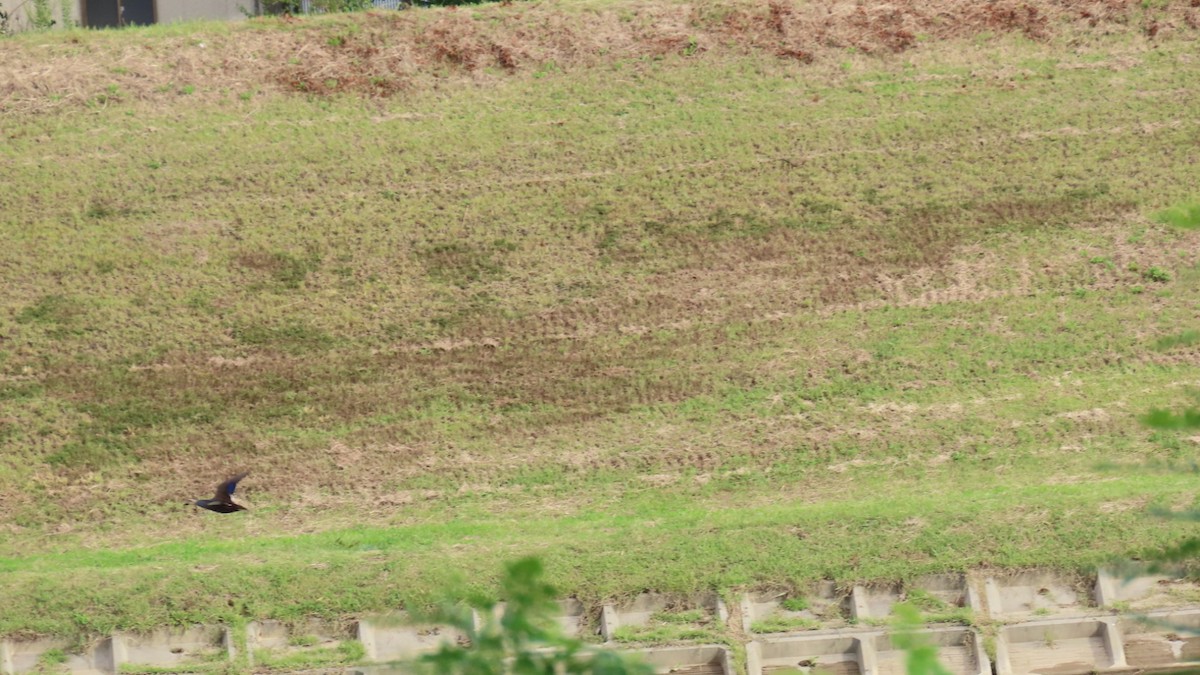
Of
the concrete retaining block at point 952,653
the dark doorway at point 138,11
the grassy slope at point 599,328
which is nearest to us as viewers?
the concrete retaining block at point 952,653

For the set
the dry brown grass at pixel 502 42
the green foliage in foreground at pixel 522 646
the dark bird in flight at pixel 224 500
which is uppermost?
the dry brown grass at pixel 502 42

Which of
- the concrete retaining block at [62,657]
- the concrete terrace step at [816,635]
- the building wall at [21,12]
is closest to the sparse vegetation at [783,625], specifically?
the concrete terrace step at [816,635]

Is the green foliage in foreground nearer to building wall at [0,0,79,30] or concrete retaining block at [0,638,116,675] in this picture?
concrete retaining block at [0,638,116,675]

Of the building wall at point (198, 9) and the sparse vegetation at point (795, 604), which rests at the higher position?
the building wall at point (198, 9)

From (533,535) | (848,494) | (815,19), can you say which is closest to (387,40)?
(815,19)

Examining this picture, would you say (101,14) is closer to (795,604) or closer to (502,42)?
(502,42)

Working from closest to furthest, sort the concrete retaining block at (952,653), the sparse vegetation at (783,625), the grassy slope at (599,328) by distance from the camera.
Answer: the concrete retaining block at (952,653), the sparse vegetation at (783,625), the grassy slope at (599,328)

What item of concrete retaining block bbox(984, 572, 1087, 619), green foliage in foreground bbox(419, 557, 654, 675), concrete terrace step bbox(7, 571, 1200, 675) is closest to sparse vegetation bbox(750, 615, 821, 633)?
concrete terrace step bbox(7, 571, 1200, 675)

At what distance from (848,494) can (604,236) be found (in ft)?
14.1

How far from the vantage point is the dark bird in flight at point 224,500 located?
13.2 metres

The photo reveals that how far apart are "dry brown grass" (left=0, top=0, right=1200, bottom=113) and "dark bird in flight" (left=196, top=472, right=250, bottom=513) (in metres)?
5.79

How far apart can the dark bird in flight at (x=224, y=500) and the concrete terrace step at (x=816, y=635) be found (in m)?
1.57

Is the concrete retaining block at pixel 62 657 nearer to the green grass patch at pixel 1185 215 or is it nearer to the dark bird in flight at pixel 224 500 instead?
the dark bird in flight at pixel 224 500

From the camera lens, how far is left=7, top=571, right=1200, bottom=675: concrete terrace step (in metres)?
11.8
